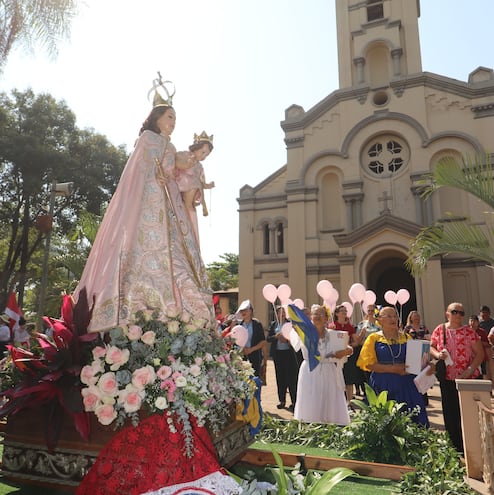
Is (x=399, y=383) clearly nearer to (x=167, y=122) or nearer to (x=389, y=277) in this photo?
(x=167, y=122)

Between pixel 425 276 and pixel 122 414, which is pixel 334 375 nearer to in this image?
pixel 122 414

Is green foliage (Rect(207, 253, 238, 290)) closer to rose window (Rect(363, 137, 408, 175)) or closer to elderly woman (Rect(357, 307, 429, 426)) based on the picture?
rose window (Rect(363, 137, 408, 175))

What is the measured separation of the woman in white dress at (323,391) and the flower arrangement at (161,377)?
2750 millimetres

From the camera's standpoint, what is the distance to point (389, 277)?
21312mm

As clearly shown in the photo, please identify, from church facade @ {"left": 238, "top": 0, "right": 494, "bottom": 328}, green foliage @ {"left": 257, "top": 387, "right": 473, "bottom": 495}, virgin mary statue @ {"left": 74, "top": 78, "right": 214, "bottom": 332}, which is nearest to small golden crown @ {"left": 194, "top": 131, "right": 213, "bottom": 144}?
virgin mary statue @ {"left": 74, "top": 78, "right": 214, "bottom": 332}

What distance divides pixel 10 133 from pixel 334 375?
20.0 meters

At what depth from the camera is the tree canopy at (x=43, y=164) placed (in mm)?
19984

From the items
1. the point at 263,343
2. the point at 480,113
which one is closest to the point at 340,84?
the point at 480,113

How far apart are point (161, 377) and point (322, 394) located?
3.57 meters

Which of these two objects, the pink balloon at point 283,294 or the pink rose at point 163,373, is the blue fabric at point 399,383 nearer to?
the pink rose at point 163,373

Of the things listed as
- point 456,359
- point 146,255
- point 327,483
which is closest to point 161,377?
point 146,255

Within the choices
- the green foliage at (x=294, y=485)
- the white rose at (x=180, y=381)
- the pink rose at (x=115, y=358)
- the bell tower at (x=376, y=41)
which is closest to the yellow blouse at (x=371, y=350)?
the green foliage at (x=294, y=485)

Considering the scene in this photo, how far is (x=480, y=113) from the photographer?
63.4ft

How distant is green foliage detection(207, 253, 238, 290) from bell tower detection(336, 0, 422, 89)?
72.1 ft
